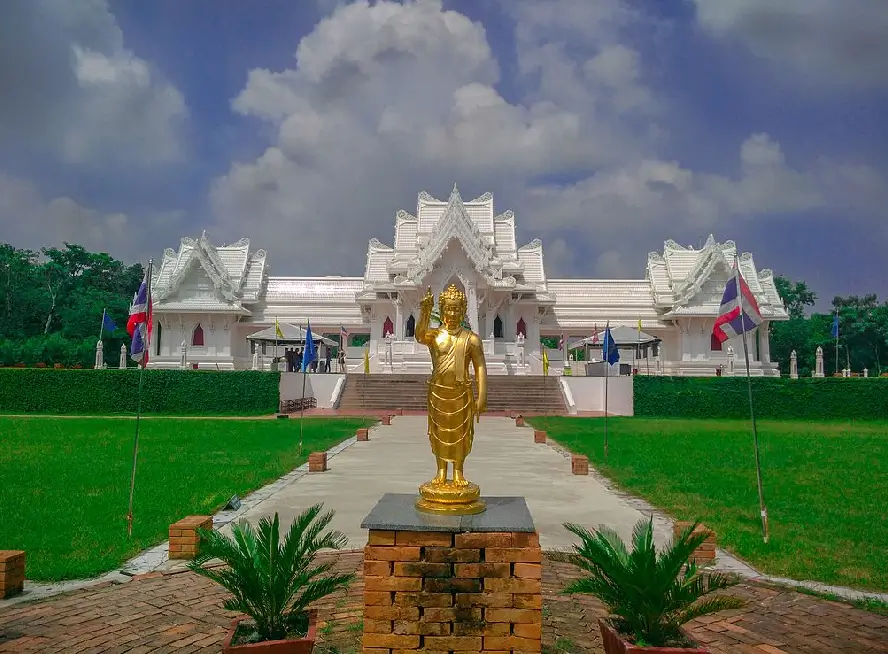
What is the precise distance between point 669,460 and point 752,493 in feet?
12.7

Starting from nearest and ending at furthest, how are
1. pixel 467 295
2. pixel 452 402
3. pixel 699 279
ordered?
pixel 452 402, pixel 467 295, pixel 699 279

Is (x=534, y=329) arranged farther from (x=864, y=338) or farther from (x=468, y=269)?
(x=864, y=338)

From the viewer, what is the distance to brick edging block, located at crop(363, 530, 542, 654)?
14.6 feet

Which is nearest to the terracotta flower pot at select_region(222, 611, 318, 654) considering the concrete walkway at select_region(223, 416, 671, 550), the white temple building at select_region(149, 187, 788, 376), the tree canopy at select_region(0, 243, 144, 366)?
the concrete walkway at select_region(223, 416, 671, 550)

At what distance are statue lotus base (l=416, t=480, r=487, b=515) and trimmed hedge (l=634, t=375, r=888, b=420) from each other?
26.1 metres

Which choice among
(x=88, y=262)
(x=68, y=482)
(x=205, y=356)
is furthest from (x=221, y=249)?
(x=68, y=482)

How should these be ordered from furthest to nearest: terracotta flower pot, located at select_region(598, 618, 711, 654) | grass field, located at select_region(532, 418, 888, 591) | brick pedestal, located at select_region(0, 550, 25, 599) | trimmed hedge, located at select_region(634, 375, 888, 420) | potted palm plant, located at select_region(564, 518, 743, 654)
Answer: trimmed hedge, located at select_region(634, 375, 888, 420)
grass field, located at select_region(532, 418, 888, 591)
brick pedestal, located at select_region(0, 550, 25, 599)
potted palm plant, located at select_region(564, 518, 743, 654)
terracotta flower pot, located at select_region(598, 618, 711, 654)

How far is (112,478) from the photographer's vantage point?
12.2 m

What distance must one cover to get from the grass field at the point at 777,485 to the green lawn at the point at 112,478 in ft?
22.8

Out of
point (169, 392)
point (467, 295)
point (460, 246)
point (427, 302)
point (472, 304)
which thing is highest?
point (460, 246)

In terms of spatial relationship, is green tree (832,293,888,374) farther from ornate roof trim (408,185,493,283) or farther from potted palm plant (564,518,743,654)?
potted palm plant (564,518,743,654)

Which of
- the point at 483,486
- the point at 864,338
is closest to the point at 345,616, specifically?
the point at 483,486

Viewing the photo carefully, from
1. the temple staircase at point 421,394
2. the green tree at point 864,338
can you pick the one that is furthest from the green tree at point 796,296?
the temple staircase at point 421,394

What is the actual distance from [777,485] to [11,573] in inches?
468
